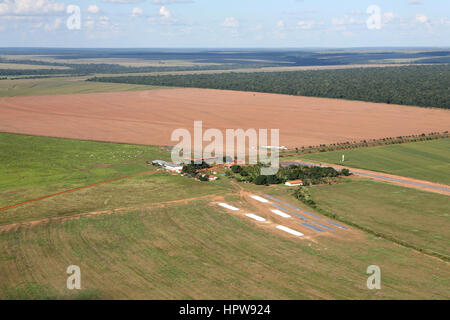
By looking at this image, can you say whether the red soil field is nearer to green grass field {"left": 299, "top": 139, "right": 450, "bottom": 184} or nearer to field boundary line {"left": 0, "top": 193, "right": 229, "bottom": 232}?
green grass field {"left": 299, "top": 139, "right": 450, "bottom": 184}

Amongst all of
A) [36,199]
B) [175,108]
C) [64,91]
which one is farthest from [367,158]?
[64,91]

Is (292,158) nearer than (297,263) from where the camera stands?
No

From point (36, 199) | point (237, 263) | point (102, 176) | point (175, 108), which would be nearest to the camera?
point (237, 263)

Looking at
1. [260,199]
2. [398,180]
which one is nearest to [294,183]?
[260,199]

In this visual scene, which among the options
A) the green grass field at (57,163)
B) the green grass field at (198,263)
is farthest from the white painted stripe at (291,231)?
the green grass field at (57,163)

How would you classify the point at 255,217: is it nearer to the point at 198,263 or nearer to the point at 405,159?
the point at 198,263
